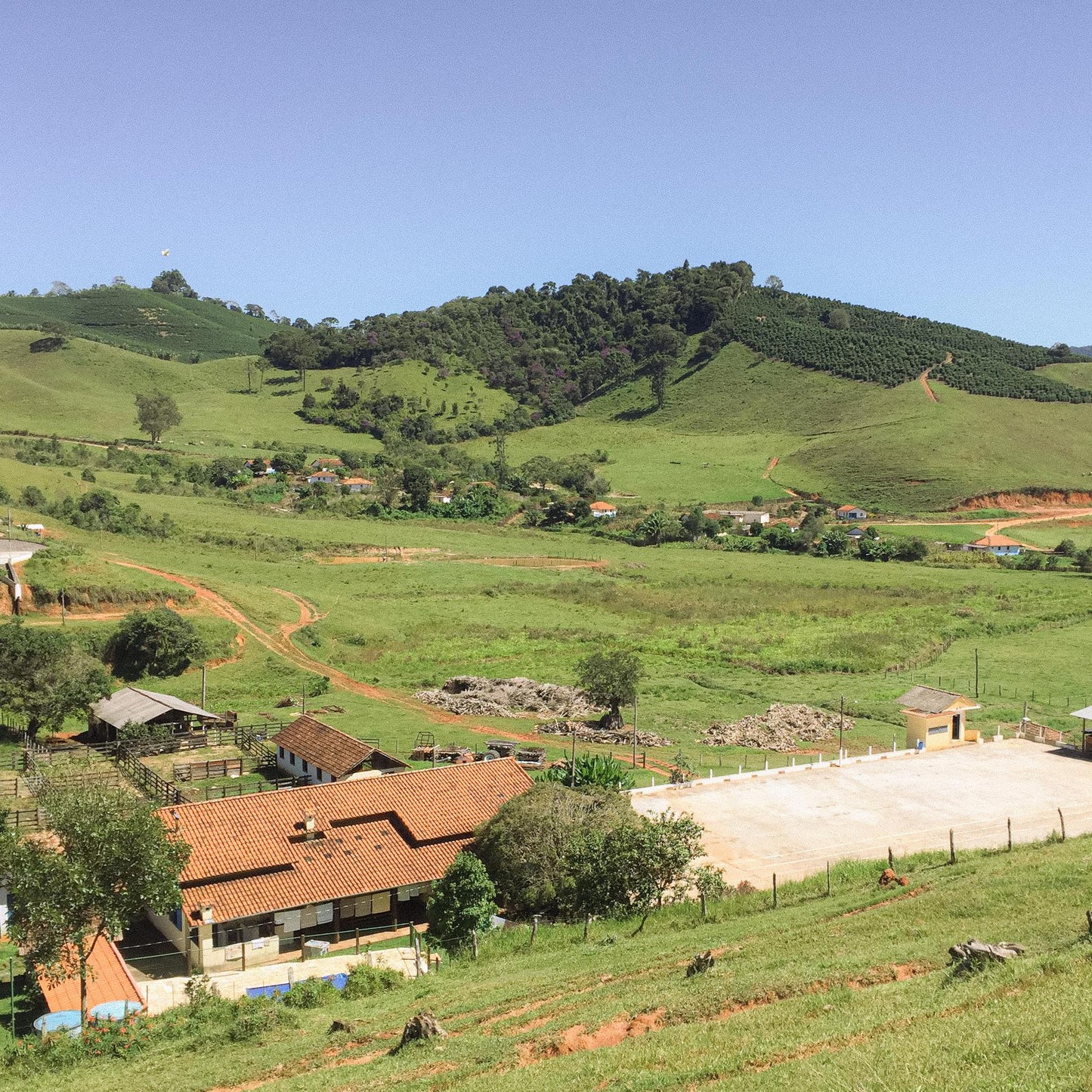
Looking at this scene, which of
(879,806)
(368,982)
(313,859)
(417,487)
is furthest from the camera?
(417,487)

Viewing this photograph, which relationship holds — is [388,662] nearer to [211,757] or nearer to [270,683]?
[270,683]

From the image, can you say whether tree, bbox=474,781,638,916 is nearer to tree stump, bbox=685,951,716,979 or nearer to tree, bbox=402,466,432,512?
tree stump, bbox=685,951,716,979

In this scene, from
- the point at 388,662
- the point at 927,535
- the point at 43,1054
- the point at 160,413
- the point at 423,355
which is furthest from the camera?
the point at 423,355

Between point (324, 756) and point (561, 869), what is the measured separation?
13.6 meters

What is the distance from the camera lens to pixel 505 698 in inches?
1956

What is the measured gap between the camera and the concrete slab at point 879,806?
1188 inches

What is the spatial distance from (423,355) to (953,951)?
182230 mm

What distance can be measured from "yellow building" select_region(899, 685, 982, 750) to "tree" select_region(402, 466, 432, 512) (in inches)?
2959

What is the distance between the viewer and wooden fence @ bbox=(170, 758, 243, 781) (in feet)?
123

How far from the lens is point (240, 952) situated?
81.0 feet

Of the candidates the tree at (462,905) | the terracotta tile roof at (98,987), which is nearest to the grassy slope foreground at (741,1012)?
the tree at (462,905)

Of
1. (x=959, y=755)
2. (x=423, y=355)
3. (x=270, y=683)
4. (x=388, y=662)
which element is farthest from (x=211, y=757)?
(x=423, y=355)

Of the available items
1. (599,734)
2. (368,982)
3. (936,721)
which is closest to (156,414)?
(599,734)

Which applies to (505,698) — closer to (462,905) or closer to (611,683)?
(611,683)
